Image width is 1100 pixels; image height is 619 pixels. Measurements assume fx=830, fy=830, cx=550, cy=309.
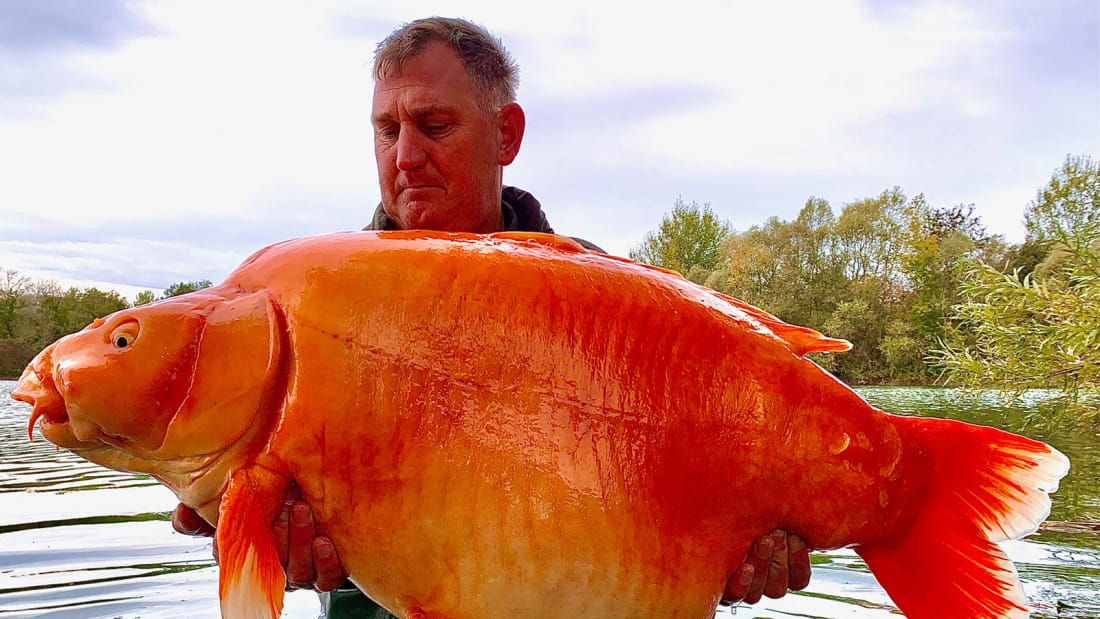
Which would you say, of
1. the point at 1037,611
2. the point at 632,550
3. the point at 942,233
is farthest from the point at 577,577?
the point at 942,233

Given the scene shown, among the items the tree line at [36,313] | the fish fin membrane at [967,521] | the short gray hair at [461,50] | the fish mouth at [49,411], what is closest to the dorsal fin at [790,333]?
the fish fin membrane at [967,521]

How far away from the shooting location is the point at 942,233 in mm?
47062

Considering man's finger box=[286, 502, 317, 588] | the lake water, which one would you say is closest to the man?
man's finger box=[286, 502, 317, 588]

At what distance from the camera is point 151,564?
18.9 feet

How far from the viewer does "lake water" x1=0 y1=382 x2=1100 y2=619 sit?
4676 mm

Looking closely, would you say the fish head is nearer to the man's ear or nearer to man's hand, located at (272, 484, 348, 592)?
man's hand, located at (272, 484, 348, 592)

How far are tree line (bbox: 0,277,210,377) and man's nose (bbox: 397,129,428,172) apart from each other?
117 ft

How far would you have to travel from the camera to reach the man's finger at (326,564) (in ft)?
6.01

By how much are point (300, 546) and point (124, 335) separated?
0.60m

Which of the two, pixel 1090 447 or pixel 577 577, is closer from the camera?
pixel 577 577

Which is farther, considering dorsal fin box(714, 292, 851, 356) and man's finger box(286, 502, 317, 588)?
dorsal fin box(714, 292, 851, 356)

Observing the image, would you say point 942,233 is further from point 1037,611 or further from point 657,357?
point 657,357

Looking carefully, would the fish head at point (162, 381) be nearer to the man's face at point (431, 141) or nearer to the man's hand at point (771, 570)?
the man's hand at point (771, 570)

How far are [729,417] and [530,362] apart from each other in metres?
0.45
